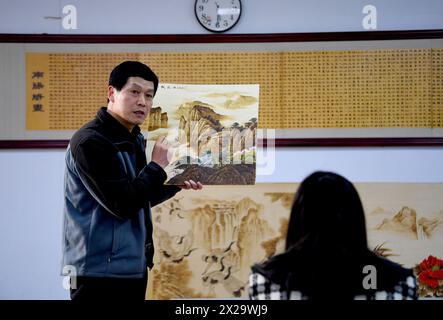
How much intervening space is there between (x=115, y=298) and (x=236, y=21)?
4.91 ft

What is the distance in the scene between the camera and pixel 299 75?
10.2 feet

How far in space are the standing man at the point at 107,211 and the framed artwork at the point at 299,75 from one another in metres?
0.78

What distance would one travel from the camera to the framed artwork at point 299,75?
308 cm

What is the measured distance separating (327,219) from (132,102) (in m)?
1.26

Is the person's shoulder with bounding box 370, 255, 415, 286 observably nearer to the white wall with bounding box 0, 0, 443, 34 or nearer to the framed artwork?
the framed artwork

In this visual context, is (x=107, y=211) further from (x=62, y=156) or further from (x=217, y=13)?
(x=217, y=13)

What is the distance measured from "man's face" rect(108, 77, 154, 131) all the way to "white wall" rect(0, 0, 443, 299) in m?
0.66

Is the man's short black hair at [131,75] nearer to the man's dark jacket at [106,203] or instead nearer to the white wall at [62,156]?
the man's dark jacket at [106,203]

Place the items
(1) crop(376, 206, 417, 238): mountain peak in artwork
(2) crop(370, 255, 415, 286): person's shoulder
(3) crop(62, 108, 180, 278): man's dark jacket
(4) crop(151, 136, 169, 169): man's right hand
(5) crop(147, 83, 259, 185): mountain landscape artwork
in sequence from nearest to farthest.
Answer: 1. (2) crop(370, 255, 415, 286): person's shoulder
2. (3) crop(62, 108, 180, 278): man's dark jacket
3. (4) crop(151, 136, 169, 169): man's right hand
4. (5) crop(147, 83, 259, 185): mountain landscape artwork
5. (1) crop(376, 206, 417, 238): mountain peak in artwork

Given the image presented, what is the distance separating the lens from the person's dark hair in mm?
1448

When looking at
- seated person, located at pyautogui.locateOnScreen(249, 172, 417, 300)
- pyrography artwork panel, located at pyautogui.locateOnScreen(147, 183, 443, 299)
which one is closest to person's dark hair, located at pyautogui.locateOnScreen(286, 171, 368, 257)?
seated person, located at pyautogui.locateOnScreen(249, 172, 417, 300)

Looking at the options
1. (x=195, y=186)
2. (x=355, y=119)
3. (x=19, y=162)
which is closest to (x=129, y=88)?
(x=195, y=186)

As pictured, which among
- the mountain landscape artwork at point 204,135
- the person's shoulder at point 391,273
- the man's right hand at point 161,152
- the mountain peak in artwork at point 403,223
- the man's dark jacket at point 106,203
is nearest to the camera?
the person's shoulder at point 391,273

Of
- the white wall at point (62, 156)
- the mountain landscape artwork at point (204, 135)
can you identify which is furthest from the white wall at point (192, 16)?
the mountain landscape artwork at point (204, 135)
